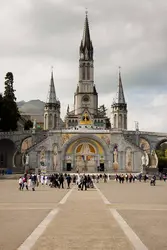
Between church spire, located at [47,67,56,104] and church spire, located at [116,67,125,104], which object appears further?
church spire, located at [47,67,56,104]

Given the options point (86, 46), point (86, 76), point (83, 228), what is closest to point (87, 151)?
point (86, 76)

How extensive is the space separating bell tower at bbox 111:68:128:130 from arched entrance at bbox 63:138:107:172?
783 inches

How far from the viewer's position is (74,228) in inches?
424

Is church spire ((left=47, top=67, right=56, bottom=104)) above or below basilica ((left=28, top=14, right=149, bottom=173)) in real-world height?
above

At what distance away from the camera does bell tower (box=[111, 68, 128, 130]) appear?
92625mm

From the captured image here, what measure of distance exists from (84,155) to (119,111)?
74.5 feet

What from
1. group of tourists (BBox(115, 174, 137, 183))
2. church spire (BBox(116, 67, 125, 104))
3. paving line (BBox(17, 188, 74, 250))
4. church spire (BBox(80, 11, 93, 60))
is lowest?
paving line (BBox(17, 188, 74, 250))

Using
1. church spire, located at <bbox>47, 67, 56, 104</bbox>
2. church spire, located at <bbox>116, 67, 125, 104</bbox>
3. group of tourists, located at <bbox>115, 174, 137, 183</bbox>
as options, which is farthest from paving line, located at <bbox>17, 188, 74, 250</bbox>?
church spire, located at <bbox>47, 67, 56, 104</bbox>

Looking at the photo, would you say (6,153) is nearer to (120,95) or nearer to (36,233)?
(120,95)

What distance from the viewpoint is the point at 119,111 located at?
304ft

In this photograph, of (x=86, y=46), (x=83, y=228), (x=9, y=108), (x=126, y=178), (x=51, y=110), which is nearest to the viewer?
(x=83, y=228)

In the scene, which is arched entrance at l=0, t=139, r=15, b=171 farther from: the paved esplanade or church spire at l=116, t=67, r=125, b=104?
the paved esplanade

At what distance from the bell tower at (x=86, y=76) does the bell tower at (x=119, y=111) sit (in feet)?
22.7

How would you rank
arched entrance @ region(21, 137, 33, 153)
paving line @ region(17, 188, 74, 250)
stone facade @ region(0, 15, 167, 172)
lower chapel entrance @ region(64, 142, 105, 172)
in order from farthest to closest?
arched entrance @ region(21, 137, 33, 153) → lower chapel entrance @ region(64, 142, 105, 172) → stone facade @ region(0, 15, 167, 172) → paving line @ region(17, 188, 74, 250)
